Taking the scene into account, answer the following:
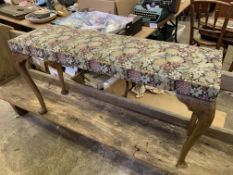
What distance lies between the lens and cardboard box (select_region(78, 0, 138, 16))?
1981 mm

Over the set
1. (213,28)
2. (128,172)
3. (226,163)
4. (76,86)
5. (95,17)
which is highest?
(95,17)

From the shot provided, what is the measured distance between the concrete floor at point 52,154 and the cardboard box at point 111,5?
1.11 m

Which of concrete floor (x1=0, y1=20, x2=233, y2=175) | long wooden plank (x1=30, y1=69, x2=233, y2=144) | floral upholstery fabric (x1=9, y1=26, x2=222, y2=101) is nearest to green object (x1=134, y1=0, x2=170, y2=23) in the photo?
long wooden plank (x1=30, y1=69, x2=233, y2=144)

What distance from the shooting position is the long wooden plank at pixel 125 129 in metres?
1.26

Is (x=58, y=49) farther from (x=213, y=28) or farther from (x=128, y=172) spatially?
(x=213, y=28)

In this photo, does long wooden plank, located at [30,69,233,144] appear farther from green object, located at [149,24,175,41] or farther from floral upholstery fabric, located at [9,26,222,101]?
green object, located at [149,24,175,41]

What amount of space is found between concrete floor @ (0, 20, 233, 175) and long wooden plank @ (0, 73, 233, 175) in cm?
25

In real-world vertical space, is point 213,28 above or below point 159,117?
above

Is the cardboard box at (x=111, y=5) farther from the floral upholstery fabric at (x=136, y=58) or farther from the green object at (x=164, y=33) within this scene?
the floral upholstery fabric at (x=136, y=58)

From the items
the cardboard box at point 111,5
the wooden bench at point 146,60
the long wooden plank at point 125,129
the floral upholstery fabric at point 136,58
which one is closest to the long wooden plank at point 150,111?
the long wooden plank at point 125,129

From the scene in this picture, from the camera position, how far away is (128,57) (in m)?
1.05

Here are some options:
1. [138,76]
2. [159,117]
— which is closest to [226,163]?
[159,117]

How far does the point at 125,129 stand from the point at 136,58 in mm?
609

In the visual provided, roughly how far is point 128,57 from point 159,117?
65 centimetres
